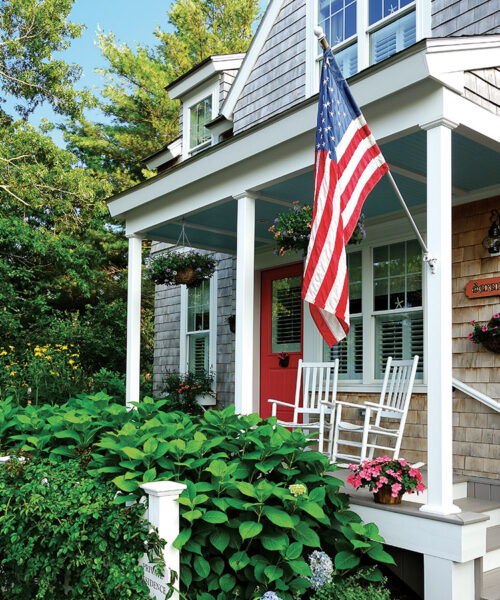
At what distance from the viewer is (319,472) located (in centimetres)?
343

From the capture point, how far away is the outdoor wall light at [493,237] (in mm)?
4719

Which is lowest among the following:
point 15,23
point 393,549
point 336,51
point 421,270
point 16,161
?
point 393,549

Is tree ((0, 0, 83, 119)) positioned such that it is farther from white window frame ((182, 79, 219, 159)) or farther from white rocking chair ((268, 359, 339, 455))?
white rocking chair ((268, 359, 339, 455))

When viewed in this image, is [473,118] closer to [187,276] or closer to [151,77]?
[187,276]

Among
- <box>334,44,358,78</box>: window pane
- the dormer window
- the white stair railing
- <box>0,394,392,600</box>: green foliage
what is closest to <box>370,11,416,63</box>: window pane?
<box>334,44,358,78</box>: window pane

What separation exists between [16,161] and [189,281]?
9.91 meters

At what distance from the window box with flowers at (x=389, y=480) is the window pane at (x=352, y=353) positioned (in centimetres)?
242

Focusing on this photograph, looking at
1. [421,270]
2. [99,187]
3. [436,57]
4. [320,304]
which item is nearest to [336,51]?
[421,270]

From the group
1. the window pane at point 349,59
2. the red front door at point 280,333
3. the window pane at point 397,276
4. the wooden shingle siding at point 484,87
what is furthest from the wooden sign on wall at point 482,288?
the window pane at point 349,59

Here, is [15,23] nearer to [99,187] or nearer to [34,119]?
[34,119]

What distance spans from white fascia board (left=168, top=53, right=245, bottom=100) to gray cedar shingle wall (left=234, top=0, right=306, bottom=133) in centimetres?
127

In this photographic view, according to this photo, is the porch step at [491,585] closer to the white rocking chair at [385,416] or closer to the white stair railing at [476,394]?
the white rocking chair at [385,416]

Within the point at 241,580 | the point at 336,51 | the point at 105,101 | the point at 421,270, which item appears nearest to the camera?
the point at 241,580

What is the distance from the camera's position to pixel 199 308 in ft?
27.9
